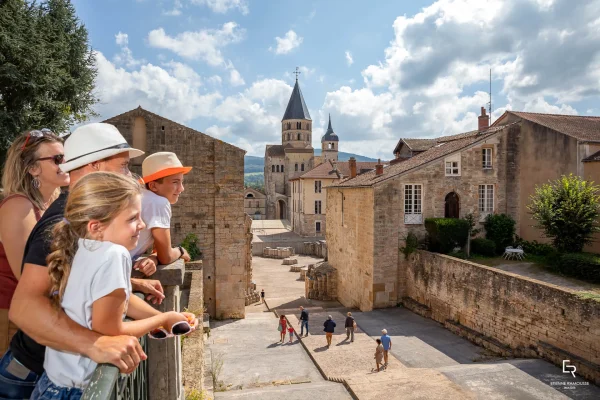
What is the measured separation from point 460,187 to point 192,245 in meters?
13.3

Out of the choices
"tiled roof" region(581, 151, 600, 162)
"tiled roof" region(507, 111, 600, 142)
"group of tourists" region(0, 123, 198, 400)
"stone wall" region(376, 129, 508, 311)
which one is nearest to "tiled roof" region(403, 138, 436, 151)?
"tiled roof" region(507, 111, 600, 142)

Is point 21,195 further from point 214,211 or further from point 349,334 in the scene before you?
point 214,211

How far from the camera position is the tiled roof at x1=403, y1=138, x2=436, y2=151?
3159 cm

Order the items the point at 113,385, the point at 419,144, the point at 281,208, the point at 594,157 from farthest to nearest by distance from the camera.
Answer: the point at 281,208, the point at 419,144, the point at 594,157, the point at 113,385

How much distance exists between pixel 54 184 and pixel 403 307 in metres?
19.2

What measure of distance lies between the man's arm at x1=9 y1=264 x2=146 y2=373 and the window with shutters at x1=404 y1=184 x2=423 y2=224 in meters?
19.3

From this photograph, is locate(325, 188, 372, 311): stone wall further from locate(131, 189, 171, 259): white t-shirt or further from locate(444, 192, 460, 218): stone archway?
locate(131, 189, 171, 259): white t-shirt

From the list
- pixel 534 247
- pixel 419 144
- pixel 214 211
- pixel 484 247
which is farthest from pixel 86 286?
pixel 419 144

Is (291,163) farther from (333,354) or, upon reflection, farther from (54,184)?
(54,184)

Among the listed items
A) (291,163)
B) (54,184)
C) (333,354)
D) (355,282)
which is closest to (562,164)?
(355,282)

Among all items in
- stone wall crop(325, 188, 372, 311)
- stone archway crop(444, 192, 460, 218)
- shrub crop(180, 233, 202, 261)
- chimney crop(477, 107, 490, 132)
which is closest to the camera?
shrub crop(180, 233, 202, 261)

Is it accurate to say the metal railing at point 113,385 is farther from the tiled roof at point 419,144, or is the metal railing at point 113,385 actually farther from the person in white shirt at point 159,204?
the tiled roof at point 419,144

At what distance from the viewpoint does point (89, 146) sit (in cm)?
286

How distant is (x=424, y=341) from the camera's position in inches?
600
